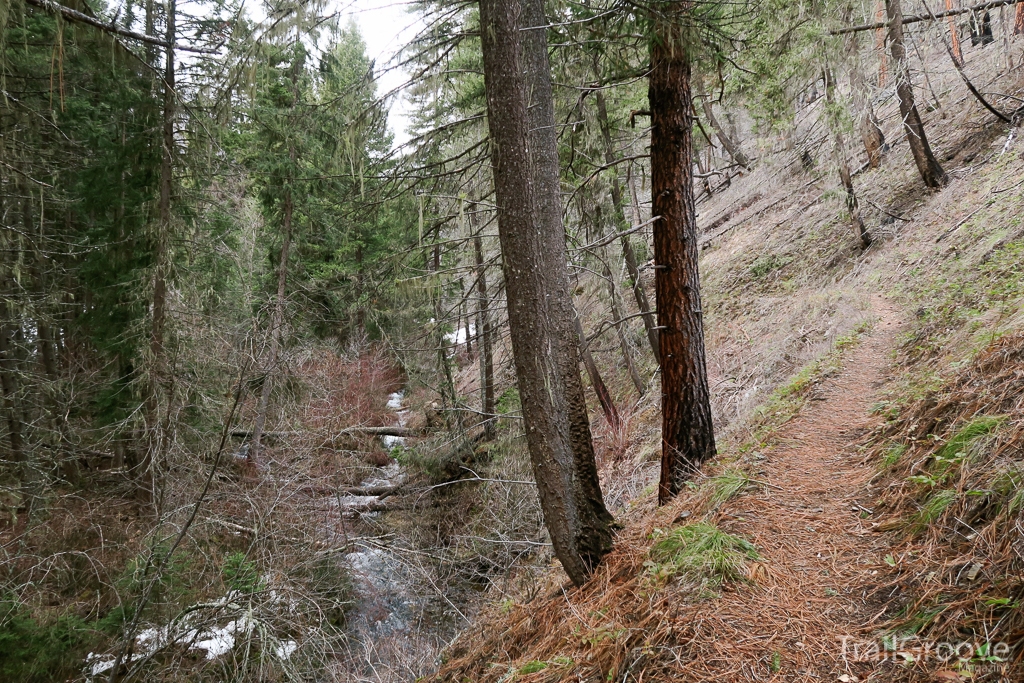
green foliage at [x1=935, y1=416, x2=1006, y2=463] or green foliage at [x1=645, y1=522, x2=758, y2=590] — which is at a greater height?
green foliage at [x1=935, y1=416, x2=1006, y2=463]

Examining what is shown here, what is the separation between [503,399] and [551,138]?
21.6 ft

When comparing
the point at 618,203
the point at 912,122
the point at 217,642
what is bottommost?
the point at 217,642

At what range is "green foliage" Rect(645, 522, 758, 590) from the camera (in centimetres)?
294

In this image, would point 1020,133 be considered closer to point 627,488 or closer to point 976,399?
point 976,399

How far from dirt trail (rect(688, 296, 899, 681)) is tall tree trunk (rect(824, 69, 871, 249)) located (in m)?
6.82

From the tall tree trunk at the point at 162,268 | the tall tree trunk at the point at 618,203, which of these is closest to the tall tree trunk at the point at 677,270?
the tall tree trunk at the point at 618,203

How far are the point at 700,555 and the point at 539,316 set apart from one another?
1794mm

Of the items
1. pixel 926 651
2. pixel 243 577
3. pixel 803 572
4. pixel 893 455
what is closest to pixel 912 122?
pixel 893 455

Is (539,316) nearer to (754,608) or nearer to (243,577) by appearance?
(754,608)

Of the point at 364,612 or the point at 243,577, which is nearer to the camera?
the point at 243,577

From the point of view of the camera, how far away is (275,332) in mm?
11195

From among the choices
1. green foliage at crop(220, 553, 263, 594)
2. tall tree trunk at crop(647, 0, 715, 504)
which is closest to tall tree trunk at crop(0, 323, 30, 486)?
green foliage at crop(220, 553, 263, 594)

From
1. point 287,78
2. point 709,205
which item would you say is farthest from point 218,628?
point 709,205

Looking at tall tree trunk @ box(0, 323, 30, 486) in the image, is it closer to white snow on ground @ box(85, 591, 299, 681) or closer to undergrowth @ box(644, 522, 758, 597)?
white snow on ground @ box(85, 591, 299, 681)
